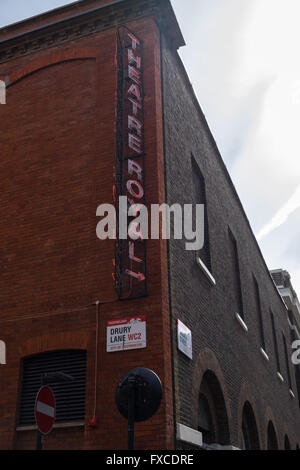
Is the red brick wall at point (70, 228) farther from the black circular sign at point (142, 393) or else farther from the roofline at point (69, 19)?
the black circular sign at point (142, 393)

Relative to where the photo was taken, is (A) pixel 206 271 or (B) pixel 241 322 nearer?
(A) pixel 206 271

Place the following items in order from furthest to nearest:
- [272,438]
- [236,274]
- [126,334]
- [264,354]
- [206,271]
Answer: [264,354]
[272,438]
[236,274]
[206,271]
[126,334]

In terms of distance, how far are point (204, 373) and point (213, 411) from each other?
987mm

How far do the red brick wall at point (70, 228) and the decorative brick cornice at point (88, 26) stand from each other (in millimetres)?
244

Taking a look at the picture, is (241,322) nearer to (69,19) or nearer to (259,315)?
(259,315)

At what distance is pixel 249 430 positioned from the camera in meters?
13.8

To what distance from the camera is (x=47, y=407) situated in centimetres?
691

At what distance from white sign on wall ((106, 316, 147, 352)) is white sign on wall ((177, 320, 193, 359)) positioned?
0.76m

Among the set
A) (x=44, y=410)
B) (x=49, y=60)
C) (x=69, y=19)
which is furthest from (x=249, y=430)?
(x=69, y=19)

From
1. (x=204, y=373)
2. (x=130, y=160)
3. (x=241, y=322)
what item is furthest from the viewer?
(x=241, y=322)

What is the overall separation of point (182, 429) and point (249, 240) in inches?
465

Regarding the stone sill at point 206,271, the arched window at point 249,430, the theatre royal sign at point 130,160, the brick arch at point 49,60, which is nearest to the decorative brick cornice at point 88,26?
the brick arch at point 49,60

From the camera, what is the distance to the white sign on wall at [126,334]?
8.12m
